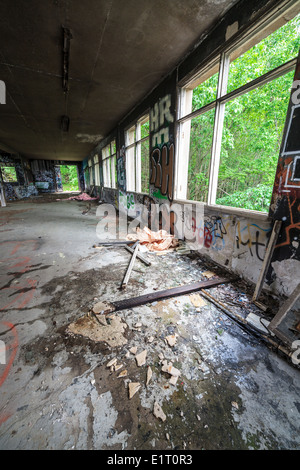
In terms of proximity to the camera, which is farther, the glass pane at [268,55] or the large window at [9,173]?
the large window at [9,173]

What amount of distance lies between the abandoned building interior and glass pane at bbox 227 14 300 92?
0.05 meters

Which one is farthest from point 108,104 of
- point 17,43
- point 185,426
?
point 185,426

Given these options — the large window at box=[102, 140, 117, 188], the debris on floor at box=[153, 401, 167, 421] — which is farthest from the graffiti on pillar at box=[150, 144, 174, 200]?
the large window at box=[102, 140, 117, 188]

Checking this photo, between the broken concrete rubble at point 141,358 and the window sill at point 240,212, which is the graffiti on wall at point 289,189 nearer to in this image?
the window sill at point 240,212

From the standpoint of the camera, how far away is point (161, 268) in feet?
10.8

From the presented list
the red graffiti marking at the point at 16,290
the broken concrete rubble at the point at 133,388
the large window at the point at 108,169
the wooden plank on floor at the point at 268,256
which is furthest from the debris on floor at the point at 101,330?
the large window at the point at 108,169

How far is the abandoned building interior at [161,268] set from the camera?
124 cm

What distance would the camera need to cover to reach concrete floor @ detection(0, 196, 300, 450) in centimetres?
113

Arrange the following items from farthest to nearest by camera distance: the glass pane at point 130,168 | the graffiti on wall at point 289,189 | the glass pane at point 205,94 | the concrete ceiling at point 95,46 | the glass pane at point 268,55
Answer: the glass pane at point 130,168 < the glass pane at point 205,94 < the glass pane at point 268,55 < the concrete ceiling at point 95,46 < the graffiti on wall at point 289,189

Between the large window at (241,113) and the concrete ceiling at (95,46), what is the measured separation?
75 centimetres

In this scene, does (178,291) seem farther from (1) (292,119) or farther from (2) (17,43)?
(2) (17,43)

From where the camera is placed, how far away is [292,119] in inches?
80.4

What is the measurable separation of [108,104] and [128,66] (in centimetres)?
236

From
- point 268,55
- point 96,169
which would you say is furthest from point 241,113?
point 96,169
